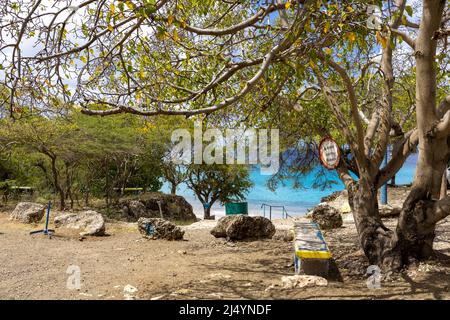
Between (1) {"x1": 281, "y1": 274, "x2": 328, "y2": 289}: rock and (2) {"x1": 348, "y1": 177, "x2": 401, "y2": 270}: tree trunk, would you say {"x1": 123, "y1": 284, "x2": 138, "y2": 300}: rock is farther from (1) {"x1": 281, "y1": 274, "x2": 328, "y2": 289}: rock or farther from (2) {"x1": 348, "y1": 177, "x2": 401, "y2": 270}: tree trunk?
(2) {"x1": 348, "y1": 177, "x2": 401, "y2": 270}: tree trunk

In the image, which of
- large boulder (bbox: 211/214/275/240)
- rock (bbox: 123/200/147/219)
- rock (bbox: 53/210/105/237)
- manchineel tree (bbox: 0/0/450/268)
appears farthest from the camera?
rock (bbox: 123/200/147/219)

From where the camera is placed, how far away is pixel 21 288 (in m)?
6.21

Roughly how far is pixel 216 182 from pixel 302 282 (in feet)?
71.6

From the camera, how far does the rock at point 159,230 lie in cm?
1045

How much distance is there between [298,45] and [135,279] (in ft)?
12.9

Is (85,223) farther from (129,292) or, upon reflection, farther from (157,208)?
(157,208)

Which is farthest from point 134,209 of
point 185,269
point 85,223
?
point 185,269

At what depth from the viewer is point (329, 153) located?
7.77m

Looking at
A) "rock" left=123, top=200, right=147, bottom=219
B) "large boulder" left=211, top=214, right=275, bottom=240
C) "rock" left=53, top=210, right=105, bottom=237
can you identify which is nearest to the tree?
"rock" left=123, top=200, right=147, bottom=219

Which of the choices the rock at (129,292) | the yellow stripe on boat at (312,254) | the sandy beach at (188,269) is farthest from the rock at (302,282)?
the rock at (129,292)

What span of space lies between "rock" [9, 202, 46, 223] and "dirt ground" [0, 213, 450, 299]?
1719 millimetres

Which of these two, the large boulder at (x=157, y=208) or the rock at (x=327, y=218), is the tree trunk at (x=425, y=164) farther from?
the large boulder at (x=157, y=208)

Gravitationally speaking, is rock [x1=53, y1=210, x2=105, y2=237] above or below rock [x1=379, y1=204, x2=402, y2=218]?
below

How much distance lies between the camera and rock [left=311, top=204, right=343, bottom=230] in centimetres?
1159
